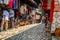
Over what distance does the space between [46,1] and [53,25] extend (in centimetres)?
198

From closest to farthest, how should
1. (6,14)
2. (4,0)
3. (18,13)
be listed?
(4,0) < (6,14) < (18,13)

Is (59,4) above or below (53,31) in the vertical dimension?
above

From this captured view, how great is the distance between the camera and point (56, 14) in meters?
5.66

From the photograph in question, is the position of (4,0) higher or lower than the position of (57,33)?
higher

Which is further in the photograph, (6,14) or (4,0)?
(6,14)

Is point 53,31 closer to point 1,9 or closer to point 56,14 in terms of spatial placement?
point 56,14

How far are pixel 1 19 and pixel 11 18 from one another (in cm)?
196

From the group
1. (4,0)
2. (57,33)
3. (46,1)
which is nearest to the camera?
(57,33)

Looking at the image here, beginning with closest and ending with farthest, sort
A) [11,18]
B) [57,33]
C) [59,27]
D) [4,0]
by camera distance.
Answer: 1. [57,33]
2. [59,27]
3. [4,0]
4. [11,18]

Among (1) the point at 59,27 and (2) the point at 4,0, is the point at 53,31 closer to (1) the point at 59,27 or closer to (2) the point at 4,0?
(1) the point at 59,27

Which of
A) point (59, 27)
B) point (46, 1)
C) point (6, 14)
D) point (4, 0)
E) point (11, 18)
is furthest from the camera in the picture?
point (11, 18)

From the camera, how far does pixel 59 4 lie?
5.69 m

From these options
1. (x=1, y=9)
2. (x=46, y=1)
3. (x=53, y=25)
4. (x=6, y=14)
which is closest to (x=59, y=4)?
(x=53, y=25)

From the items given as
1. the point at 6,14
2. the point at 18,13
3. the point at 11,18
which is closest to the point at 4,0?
the point at 6,14
